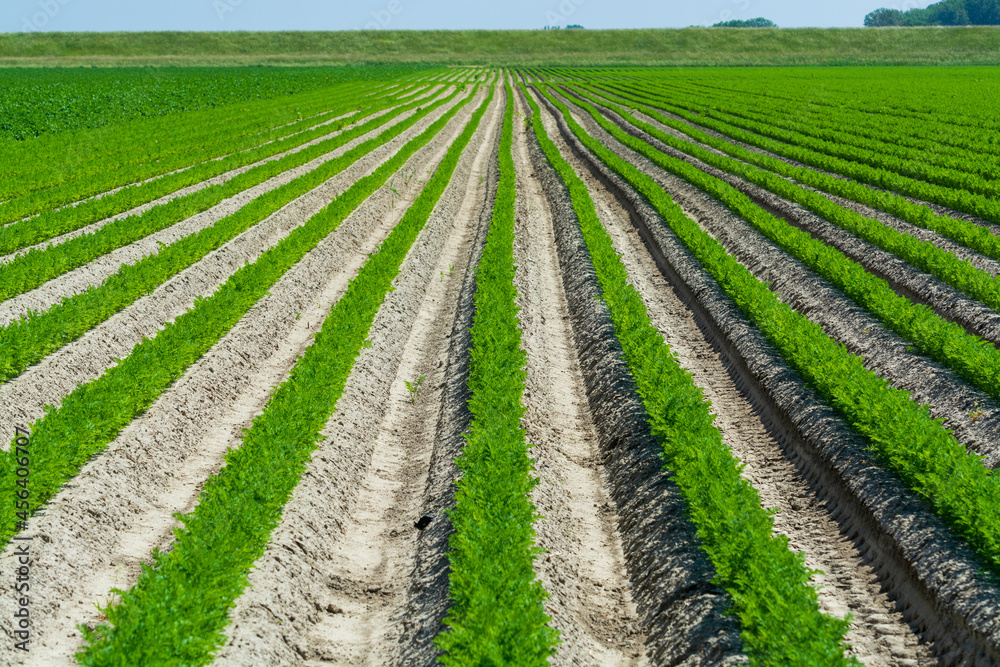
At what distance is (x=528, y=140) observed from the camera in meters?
33.8

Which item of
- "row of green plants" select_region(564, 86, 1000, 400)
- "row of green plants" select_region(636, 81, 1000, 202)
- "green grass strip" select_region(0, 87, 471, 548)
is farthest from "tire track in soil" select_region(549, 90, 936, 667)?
"row of green plants" select_region(636, 81, 1000, 202)

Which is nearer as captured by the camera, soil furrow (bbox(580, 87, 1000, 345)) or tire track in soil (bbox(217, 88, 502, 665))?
tire track in soil (bbox(217, 88, 502, 665))

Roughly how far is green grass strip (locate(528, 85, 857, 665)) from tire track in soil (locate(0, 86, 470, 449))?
7.22 meters

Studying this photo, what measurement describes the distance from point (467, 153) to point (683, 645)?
1041 inches

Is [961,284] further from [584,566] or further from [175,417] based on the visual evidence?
[175,417]

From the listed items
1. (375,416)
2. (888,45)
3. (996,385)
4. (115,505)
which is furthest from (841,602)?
(888,45)

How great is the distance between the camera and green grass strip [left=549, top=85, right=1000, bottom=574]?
6.16 meters

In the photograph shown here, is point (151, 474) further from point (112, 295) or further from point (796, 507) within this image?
point (796, 507)

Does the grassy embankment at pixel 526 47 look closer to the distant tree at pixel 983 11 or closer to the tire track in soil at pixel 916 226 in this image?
the distant tree at pixel 983 11

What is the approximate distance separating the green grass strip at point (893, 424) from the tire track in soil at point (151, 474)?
6972mm

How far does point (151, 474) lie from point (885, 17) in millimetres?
217444

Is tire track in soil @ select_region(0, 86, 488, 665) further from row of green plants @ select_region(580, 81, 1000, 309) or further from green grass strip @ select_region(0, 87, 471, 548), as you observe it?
row of green plants @ select_region(580, 81, 1000, 309)

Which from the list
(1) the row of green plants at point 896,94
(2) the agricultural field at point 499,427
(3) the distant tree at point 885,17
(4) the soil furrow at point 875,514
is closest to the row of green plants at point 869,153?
(2) the agricultural field at point 499,427

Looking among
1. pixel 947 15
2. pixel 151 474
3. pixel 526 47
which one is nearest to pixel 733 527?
pixel 151 474
